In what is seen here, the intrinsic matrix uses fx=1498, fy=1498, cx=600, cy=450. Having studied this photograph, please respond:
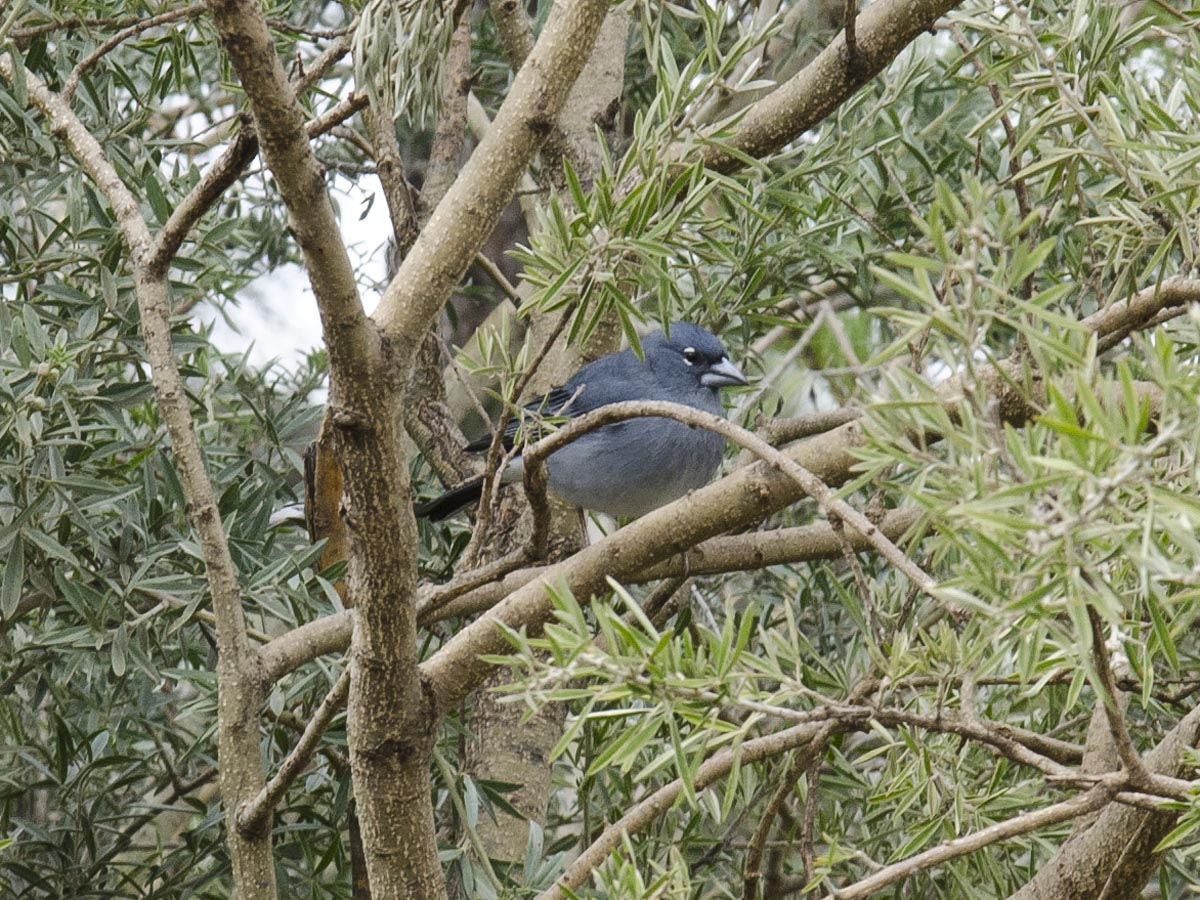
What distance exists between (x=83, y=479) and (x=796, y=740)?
1.35 metres

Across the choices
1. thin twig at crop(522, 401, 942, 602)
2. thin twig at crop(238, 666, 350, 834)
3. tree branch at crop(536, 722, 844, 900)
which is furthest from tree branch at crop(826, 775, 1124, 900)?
thin twig at crop(238, 666, 350, 834)

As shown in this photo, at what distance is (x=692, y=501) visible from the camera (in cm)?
208

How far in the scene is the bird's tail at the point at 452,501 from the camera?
3.38 metres

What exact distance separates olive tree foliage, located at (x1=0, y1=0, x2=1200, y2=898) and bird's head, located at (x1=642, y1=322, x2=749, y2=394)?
77 mm

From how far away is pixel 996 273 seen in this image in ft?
4.05

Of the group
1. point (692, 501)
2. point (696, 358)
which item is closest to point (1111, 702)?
point (692, 501)

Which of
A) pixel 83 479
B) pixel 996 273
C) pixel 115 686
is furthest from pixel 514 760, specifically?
pixel 996 273

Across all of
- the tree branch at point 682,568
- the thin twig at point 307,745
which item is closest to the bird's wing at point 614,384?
the tree branch at point 682,568

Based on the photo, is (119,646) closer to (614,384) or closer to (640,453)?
(640,453)

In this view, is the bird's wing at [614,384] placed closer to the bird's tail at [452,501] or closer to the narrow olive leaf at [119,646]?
the bird's tail at [452,501]

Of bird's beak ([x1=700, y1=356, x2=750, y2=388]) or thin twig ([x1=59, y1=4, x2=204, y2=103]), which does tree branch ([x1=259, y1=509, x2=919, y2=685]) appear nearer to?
thin twig ([x1=59, y1=4, x2=204, y2=103])

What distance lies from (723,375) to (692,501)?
6.38ft

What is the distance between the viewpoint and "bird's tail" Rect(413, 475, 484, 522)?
3.38m

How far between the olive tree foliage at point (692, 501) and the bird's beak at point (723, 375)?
0.27 feet
